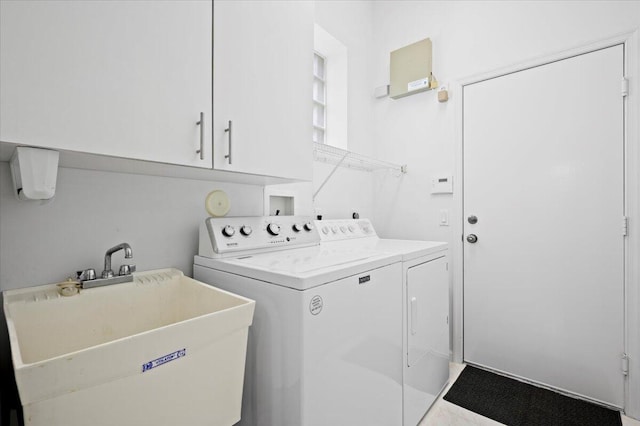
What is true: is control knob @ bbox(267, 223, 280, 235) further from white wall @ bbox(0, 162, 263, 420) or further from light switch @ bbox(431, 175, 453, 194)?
light switch @ bbox(431, 175, 453, 194)

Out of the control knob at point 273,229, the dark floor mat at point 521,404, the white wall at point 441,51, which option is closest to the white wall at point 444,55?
the white wall at point 441,51

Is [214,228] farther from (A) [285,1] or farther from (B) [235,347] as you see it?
(A) [285,1]

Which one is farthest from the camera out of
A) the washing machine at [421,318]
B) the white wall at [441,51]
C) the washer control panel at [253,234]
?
the white wall at [441,51]

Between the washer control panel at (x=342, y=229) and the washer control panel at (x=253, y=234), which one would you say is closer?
the washer control panel at (x=253, y=234)

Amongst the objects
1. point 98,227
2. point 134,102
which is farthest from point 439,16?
point 98,227

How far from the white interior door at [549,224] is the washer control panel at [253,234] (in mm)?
1440

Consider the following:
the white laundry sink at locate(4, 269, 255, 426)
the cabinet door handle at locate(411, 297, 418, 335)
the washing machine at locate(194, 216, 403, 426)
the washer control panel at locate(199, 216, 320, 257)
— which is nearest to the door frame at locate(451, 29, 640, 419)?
the cabinet door handle at locate(411, 297, 418, 335)

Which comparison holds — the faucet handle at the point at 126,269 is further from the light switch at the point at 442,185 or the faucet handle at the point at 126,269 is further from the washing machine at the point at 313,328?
the light switch at the point at 442,185

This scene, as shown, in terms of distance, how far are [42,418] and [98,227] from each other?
77 cm

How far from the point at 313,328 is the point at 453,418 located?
135cm

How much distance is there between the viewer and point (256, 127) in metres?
Result: 1.30

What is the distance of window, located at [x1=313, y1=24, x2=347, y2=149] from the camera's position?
8.61 feet

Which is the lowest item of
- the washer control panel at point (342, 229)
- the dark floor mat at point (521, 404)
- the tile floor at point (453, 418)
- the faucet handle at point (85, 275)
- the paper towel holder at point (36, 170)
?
the tile floor at point (453, 418)

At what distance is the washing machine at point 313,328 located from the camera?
997 mm
